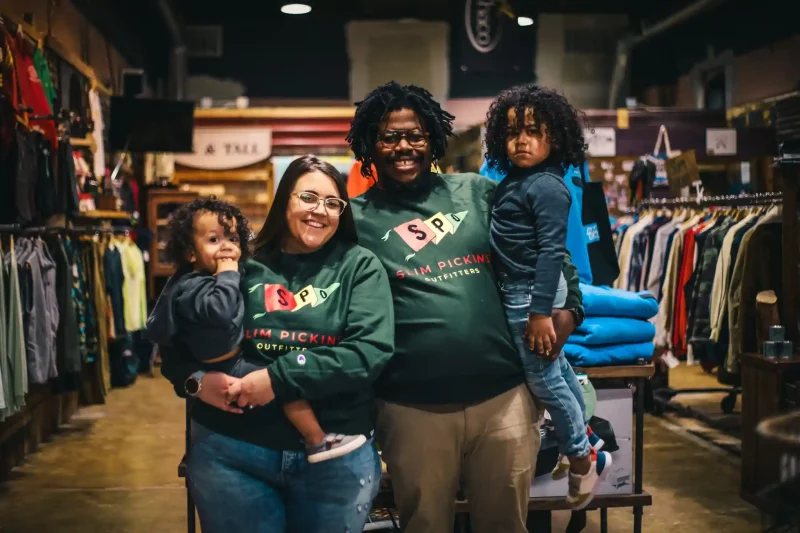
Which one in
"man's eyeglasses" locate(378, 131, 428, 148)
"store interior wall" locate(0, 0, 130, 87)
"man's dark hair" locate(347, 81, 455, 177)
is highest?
"store interior wall" locate(0, 0, 130, 87)

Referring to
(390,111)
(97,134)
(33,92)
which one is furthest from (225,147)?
(390,111)

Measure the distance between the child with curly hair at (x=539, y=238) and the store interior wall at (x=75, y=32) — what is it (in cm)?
349

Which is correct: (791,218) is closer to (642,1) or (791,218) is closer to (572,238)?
(572,238)

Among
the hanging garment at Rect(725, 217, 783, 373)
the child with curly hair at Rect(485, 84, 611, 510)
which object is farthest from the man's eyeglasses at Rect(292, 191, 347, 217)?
the hanging garment at Rect(725, 217, 783, 373)

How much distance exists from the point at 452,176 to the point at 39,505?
309cm

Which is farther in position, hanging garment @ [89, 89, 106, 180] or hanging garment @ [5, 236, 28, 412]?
hanging garment @ [89, 89, 106, 180]

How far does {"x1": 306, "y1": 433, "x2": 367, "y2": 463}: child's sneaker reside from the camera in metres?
1.76

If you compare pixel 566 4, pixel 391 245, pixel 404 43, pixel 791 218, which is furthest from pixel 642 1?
pixel 391 245

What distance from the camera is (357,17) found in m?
10.5

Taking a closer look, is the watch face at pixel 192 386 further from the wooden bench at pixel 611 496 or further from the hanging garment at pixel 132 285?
the hanging garment at pixel 132 285

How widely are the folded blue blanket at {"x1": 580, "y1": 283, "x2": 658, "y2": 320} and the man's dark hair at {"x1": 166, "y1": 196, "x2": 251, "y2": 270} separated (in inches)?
43.6

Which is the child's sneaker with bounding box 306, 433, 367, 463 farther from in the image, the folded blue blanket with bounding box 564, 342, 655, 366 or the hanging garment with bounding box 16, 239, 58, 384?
the hanging garment with bounding box 16, 239, 58, 384

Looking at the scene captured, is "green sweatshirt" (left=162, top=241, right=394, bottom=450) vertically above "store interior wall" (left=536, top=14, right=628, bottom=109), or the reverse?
"store interior wall" (left=536, top=14, right=628, bottom=109)

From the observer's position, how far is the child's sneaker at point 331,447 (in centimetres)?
176
